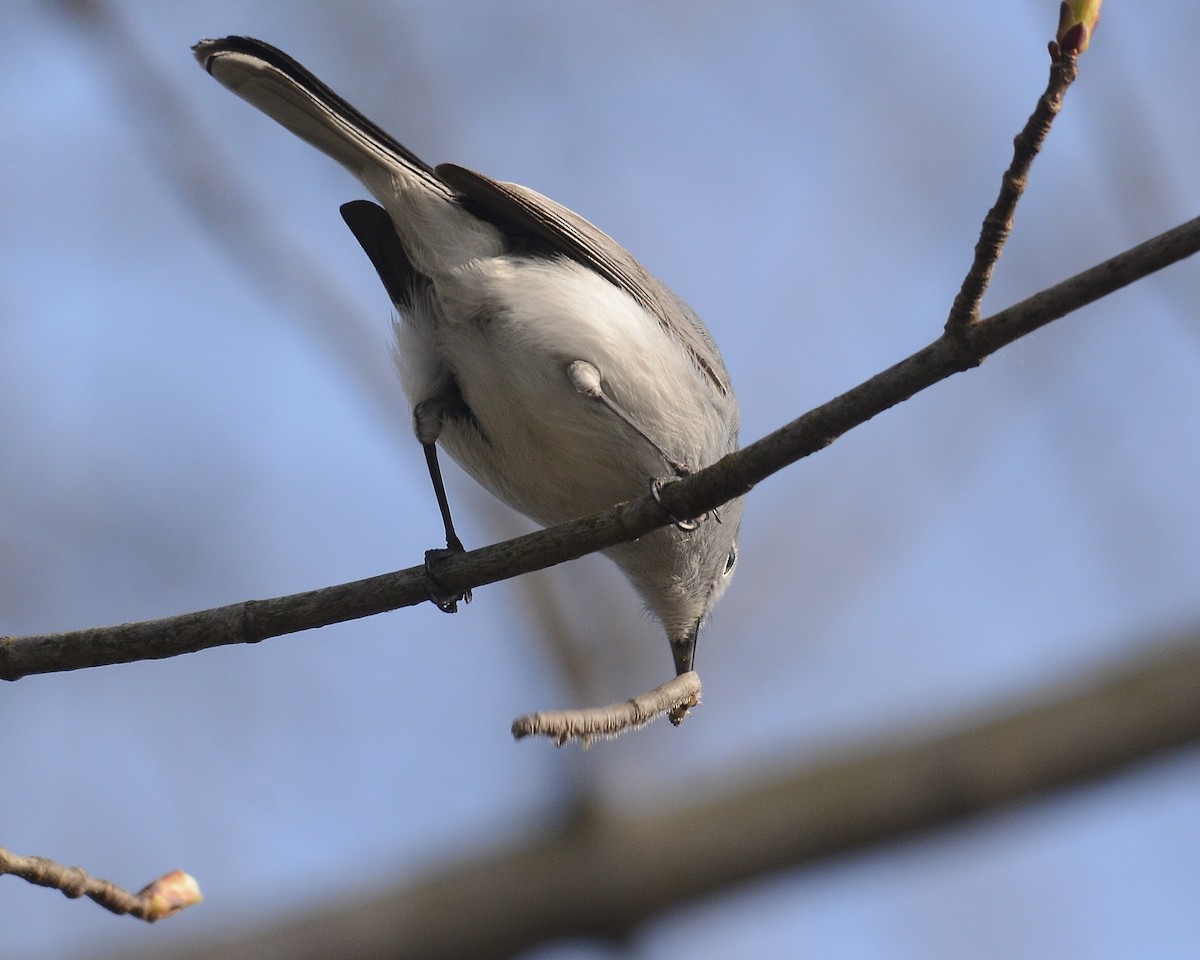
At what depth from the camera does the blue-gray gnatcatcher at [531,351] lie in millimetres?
3271

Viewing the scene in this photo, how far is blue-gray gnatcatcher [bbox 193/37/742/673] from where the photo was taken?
10.7 feet

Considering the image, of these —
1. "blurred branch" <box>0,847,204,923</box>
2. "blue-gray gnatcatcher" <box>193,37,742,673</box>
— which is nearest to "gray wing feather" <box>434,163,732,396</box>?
"blue-gray gnatcatcher" <box>193,37,742,673</box>

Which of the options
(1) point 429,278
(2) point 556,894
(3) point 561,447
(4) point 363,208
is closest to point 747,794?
(2) point 556,894

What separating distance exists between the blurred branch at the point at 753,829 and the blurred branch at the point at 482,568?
98 centimetres

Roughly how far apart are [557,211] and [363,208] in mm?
604

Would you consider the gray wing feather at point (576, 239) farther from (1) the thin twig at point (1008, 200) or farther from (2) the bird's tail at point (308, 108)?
(1) the thin twig at point (1008, 200)

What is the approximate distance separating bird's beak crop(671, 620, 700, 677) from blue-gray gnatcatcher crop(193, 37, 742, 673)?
115 mm

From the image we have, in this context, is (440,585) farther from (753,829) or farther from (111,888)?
(753,829)

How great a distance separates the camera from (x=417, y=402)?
11.8 ft

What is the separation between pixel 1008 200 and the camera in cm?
192

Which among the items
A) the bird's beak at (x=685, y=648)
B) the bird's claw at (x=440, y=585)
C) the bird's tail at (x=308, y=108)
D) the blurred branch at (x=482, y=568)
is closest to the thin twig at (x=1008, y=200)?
the blurred branch at (x=482, y=568)

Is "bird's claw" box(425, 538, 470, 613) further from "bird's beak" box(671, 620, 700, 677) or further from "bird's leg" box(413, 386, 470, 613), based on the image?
"bird's beak" box(671, 620, 700, 677)

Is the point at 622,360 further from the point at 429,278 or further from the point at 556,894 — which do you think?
the point at 556,894

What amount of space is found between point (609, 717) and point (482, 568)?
1.65 feet
